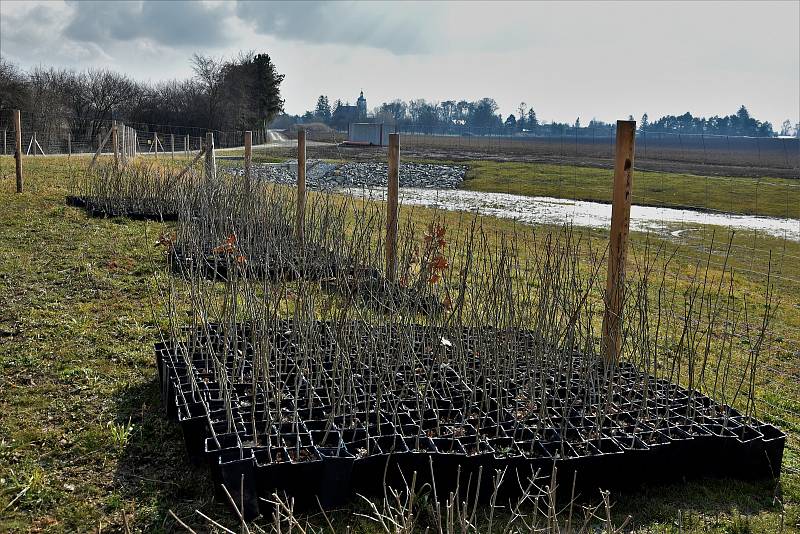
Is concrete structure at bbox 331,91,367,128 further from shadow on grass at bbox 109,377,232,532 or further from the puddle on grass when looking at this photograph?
shadow on grass at bbox 109,377,232,532

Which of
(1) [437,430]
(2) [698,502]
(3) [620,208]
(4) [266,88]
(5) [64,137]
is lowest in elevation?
(2) [698,502]

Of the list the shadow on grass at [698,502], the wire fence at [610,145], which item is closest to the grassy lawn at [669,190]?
the wire fence at [610,145]

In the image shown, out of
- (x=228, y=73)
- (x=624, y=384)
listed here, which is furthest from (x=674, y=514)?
(x=228, y=73)

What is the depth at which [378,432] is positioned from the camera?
2977 millimetres

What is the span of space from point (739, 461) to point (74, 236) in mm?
7336

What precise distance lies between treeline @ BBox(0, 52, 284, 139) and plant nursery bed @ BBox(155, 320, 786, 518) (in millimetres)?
29967

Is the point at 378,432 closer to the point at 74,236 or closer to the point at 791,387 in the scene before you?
the point at 791,387

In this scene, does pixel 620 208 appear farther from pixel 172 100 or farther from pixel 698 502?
pixel 172 100

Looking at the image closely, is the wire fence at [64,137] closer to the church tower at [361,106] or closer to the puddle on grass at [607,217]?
the church tower at [361,106]

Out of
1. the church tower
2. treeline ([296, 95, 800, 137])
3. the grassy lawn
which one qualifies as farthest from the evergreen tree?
the grassy lawn

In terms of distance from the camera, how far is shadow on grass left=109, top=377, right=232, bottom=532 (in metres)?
2.68

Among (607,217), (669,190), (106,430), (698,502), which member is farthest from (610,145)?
(106,430)

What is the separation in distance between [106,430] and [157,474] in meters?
0.51

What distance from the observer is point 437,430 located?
122 inches
